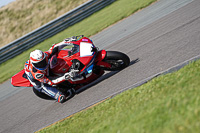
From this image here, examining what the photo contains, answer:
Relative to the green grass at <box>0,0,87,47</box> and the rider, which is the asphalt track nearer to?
the rider

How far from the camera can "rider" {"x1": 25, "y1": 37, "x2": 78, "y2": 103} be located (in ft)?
21.7

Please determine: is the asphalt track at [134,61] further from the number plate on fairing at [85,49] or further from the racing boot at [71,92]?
the number plate on fairing at [85,49]

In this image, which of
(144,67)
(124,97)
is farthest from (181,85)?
(144,67)

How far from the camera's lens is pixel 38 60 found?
258 inches

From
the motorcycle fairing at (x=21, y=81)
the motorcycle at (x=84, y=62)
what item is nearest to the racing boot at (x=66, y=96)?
the motorcycle at (x=84, y=62)

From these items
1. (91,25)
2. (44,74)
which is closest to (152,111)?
(44,74)

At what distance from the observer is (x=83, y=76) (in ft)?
23.5

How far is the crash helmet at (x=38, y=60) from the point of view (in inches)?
258

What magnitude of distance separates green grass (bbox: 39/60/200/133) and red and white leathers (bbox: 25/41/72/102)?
134 cm

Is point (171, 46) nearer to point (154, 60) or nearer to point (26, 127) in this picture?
point (154, 60)

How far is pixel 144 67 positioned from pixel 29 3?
25.9 metres

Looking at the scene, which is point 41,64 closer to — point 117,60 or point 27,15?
point 117,60

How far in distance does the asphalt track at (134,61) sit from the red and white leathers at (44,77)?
53 cm

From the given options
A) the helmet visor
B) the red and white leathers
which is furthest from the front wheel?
the helmet visor
